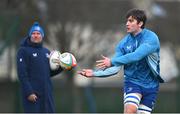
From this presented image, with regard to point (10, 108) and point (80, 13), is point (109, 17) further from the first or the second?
point (10, 108)

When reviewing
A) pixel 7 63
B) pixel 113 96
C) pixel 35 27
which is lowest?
pixel 113 96

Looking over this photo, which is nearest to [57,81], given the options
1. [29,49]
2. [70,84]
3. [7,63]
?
[70,84]

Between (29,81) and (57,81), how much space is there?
9858 millimetres

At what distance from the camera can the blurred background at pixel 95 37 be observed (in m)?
19.2

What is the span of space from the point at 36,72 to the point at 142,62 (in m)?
2.36

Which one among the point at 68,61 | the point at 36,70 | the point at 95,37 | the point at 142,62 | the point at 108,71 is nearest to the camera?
the point at 108,71

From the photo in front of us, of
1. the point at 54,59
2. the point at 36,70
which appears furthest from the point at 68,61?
the point at 36,70

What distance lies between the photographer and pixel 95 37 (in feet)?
69.1

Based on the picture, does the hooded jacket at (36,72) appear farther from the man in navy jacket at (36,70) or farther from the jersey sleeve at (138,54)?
the jersey sleeve at (138,54)

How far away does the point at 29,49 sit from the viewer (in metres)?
10.2

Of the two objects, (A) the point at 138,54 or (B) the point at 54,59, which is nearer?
(A) the point at 138,54

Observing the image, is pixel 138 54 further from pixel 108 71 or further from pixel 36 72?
pixel 36 72

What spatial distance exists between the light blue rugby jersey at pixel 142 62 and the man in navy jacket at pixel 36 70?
6.59ft

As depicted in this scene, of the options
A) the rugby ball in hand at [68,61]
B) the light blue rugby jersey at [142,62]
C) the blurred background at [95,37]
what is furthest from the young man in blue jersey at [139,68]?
the blurred background at [95,37]
